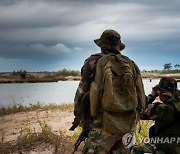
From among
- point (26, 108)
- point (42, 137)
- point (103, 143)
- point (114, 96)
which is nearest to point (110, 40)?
point (114, 96)

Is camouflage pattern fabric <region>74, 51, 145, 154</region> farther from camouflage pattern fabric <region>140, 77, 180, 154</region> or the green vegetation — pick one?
the green vegetation

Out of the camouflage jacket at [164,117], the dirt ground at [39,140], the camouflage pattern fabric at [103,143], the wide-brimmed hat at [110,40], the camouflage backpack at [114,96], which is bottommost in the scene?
the dirt ground at [39,140]

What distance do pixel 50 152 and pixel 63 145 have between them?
1.02 feet

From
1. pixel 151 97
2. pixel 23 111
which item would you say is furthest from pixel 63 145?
pixel 23 111

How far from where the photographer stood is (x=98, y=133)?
12.3ft

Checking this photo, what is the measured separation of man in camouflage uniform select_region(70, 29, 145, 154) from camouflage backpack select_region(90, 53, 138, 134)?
0.30ft

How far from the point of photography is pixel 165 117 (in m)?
4.01

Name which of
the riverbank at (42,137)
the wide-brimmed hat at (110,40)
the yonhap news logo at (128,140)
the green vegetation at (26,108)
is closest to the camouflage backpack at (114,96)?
the yonhap news logo at (128,140)

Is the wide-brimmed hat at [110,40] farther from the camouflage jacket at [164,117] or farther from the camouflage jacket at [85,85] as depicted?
the camouflage jacket at [164,117]

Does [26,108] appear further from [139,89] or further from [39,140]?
[139,89]

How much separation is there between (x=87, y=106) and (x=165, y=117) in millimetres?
853

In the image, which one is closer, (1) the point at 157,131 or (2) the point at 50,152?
(1) the point at 157,131

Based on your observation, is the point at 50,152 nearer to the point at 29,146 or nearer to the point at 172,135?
the point at 29,146

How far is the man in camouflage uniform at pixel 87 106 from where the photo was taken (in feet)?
12.3
